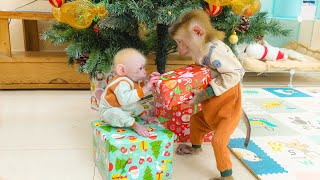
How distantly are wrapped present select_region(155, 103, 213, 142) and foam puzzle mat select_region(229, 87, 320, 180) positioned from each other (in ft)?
0.71

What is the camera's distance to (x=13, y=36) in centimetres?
224

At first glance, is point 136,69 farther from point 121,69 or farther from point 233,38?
point 233,38

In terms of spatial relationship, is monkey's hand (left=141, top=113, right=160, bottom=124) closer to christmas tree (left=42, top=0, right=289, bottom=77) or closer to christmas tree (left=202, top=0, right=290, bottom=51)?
christmas tree (left=42, top=0, right=289, bottom=77)

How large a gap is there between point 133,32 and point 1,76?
1114 millimetres

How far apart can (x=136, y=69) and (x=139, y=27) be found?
37cm

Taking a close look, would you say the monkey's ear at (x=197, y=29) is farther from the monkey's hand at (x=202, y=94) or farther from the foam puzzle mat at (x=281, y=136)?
the foam puzzle mat at (x=281, y=136)

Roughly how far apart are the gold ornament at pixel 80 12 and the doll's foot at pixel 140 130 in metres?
0.41

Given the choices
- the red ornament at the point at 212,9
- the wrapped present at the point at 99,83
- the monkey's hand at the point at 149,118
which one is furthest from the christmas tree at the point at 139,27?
the monkey's hand at the point at 149,118

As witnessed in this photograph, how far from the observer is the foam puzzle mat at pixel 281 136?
45.5 inches

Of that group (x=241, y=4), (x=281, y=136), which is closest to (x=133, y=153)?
(x=241, y=4)

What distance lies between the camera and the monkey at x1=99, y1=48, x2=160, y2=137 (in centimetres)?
101

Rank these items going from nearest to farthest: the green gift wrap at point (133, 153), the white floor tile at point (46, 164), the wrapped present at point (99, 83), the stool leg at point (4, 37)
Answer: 1. the green gift wrap at point (133, 153)
2. the white floor tile at point (46, 164)
3. the wrapped present at point (99, 83)
4. the stool leg at point (4, 37)

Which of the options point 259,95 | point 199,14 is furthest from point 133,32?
point 259,95

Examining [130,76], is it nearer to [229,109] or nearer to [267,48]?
[229,109]
